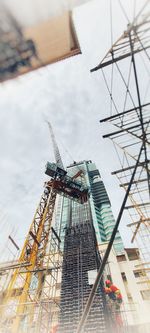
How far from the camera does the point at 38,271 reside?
1024 cm

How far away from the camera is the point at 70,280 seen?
12.4 m

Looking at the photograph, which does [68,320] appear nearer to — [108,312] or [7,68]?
[108,312]

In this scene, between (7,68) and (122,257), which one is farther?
(122,257)

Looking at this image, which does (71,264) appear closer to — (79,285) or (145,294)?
(79,285)

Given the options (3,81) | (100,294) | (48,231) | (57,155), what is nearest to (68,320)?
(100,294)

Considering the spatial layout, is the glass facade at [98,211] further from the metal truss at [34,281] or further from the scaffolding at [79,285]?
the scaffolding at [79,285]

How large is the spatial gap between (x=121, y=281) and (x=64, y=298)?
10.0 m

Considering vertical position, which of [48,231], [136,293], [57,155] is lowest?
[136,293]

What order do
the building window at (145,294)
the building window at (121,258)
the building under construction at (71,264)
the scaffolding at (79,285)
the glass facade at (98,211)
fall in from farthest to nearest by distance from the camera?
1. the glass facade at (98,211)
2. the building window at (121,258)
3. the building window at (145,294)
4. the scaffolding at (79,285)
5. the building under construction at (71,264)

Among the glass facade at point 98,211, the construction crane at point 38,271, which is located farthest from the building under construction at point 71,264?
the glass facade at point 98,211

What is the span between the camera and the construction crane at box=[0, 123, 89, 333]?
10594mm

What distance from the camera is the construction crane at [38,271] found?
10.6 m

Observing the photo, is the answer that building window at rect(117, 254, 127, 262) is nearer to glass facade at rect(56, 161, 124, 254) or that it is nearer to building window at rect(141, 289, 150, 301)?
building window at rect(141, 289, 150, 301)

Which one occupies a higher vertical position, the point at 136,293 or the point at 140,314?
the point at 136,293
